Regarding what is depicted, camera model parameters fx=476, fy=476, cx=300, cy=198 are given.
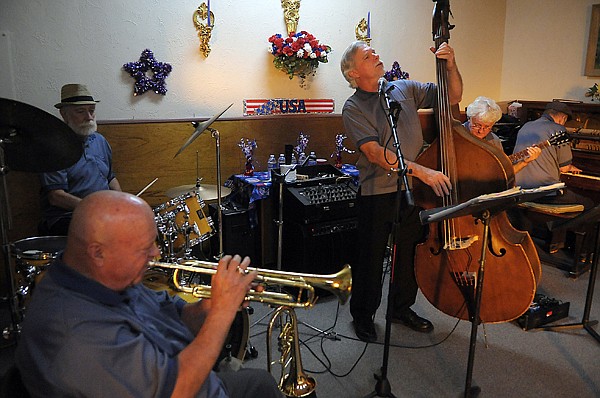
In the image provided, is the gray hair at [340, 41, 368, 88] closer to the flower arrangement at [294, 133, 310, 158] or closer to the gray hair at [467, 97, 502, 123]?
the gray hair at [467, 97, 502, 123]

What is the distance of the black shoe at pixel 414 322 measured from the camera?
10.1 feet

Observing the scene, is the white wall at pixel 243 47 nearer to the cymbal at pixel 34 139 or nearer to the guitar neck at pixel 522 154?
the cymbal at pixel 34 139

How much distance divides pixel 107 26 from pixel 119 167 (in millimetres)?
1055

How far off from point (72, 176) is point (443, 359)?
2.58 meters

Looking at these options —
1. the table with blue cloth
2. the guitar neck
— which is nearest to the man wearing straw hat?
the table with blue cloth

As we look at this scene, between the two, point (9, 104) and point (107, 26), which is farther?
point (107, 26)

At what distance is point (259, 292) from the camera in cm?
167

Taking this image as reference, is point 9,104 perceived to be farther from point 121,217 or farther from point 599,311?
point 599,311

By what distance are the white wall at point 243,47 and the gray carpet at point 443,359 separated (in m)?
1.81

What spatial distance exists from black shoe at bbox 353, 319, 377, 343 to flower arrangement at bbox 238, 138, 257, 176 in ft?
5.36

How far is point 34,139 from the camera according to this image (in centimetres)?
237

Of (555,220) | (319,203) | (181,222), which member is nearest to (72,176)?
(181,222)

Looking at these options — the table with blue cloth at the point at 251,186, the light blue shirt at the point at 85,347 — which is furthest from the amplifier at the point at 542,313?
the light blue shirt at the point at 85,347

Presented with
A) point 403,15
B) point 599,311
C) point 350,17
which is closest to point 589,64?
point 403,15
